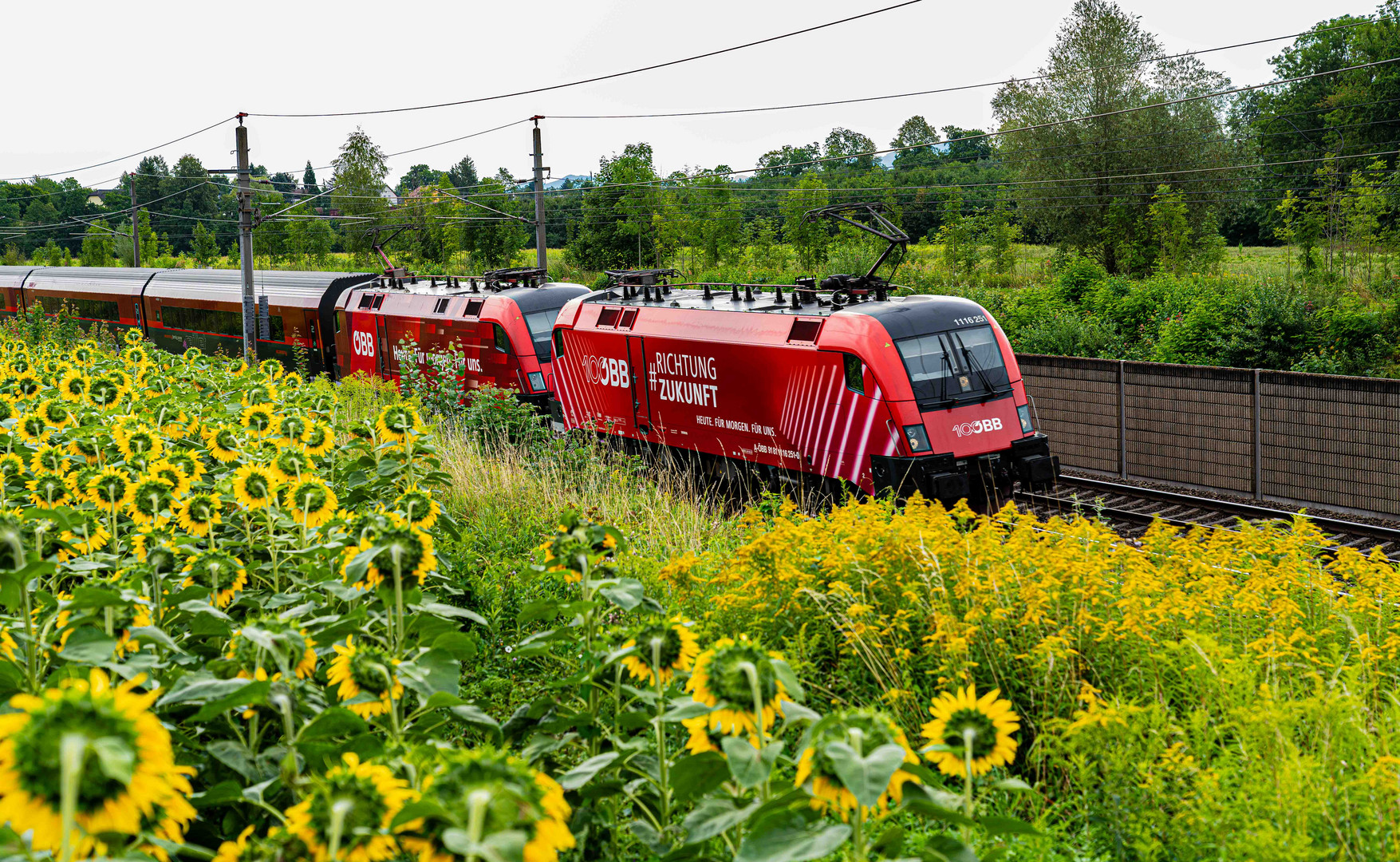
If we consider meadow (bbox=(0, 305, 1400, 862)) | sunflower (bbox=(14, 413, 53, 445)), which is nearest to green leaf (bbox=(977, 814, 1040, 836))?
meadow (bbox=(0, 305, 1400, 862))

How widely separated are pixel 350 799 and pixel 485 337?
16.4 meters

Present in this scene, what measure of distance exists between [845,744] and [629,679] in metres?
1.81

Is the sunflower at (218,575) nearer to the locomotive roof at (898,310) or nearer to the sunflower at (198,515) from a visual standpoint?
the sunflower at (198,515)

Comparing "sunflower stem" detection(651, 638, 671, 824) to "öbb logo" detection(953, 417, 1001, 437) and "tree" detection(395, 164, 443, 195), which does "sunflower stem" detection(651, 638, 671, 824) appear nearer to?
"öbb logo" detection(953, 417, 1001, 437)

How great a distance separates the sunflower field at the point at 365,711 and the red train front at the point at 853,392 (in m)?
5.74

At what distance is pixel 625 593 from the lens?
3.48 metres

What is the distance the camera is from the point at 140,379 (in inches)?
411

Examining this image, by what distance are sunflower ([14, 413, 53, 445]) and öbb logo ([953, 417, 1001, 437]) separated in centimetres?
812

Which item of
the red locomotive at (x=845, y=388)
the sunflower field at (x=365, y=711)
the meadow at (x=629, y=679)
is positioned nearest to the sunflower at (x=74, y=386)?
the meadow at (x=629, y=679)

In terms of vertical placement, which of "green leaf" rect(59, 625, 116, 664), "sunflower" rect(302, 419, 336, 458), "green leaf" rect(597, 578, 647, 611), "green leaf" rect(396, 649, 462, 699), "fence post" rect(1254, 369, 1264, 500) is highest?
"sunflower" rect(302, 419, 336, 458)

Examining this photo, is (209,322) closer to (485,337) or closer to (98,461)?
(485,337)

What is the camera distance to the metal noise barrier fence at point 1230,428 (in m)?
12.9

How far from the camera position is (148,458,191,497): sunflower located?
4973mm

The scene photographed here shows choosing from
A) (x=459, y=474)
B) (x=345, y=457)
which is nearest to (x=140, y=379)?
(x=459, y=474)
